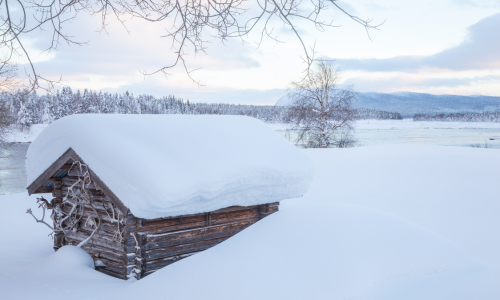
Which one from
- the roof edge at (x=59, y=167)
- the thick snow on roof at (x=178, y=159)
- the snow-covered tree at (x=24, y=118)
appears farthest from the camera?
the snow-covered tree at (x=24, y=118)

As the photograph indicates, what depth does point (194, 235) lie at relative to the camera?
6.79 metres

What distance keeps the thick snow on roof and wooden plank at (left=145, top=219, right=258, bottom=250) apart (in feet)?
2.40

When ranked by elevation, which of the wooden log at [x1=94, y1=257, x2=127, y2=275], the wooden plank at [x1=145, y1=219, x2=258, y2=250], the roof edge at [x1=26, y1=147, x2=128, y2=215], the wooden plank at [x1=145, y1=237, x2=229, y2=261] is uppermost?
the roof edge at [x1=26, y1=147, x2=128, y2=215]

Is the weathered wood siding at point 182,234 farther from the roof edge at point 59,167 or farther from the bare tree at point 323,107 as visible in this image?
the bare tree at point 323,107

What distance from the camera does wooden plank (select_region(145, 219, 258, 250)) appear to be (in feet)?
21.1

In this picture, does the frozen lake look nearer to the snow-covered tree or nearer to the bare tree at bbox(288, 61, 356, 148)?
the bare tree at bbox(288, 61, 356, 148)

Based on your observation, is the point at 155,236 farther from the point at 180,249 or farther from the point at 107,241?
the point at 107,241

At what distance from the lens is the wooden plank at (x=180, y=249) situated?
21.1 ft

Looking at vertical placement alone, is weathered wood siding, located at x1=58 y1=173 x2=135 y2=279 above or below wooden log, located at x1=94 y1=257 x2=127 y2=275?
above

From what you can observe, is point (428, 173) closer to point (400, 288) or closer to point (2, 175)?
point (400, 288)

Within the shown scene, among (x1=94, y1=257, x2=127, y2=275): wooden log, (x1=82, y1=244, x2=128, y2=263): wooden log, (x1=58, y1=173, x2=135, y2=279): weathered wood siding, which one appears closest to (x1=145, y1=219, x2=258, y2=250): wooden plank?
(x1=58, y1=173, x2=135, y2=279): weathered wood siding

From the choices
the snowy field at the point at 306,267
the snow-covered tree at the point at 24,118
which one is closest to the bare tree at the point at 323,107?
the snowy field at the point at 306,267

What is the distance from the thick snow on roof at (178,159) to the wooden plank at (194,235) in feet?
2.40

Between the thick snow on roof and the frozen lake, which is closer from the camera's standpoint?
the thick snow on roof
